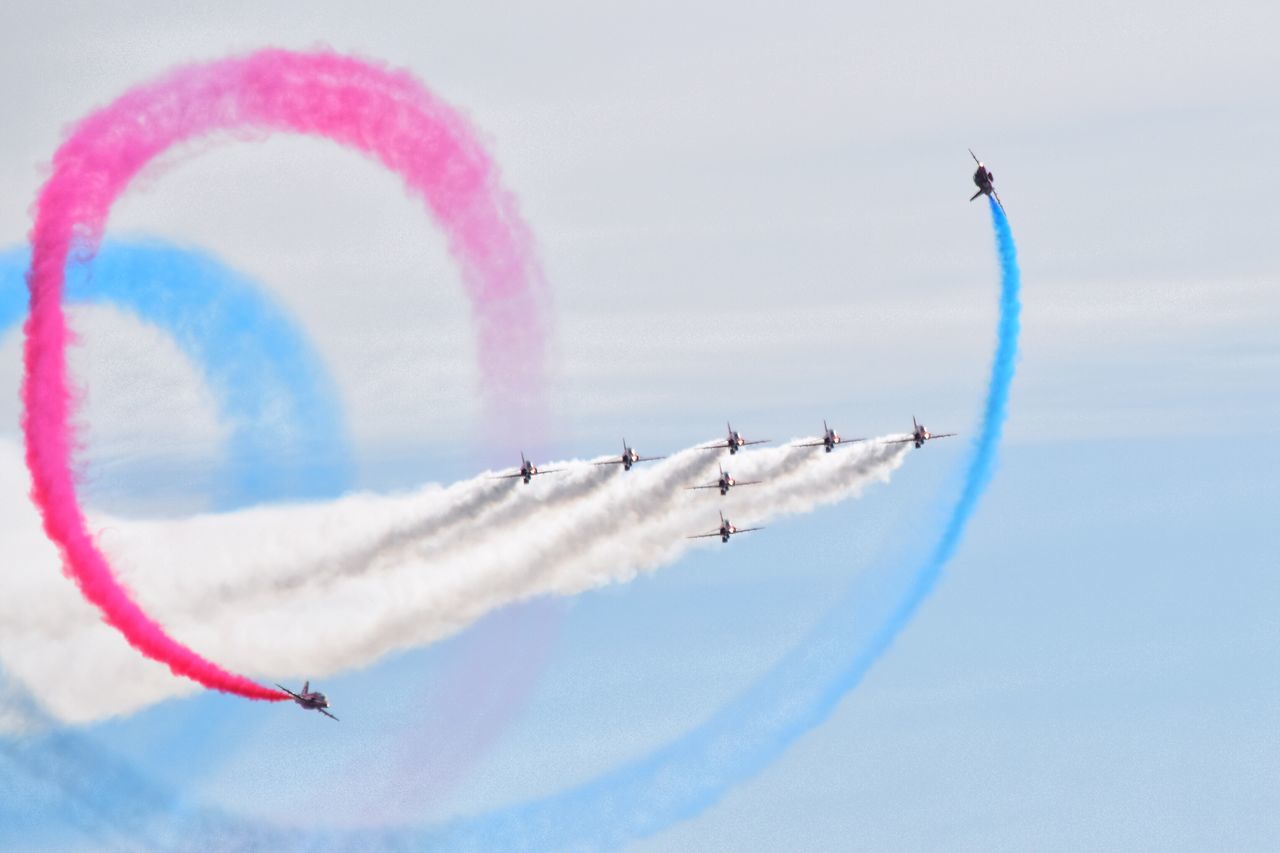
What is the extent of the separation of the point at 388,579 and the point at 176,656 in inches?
590

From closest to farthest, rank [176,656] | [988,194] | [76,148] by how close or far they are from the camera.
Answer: [76,148] → [176,656] → [988,194]

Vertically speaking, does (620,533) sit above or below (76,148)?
below

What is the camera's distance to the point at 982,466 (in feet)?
486

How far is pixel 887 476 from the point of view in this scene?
15200 centimetres

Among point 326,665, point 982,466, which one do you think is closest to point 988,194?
point 982,466

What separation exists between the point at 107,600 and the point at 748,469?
99.2 ft

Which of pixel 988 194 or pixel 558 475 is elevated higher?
Result: pixel 988 194

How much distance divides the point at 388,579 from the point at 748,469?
1524cm

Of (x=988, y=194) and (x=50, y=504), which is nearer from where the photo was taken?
(x=50, y=504)

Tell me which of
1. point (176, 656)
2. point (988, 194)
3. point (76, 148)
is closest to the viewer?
point (76, 148)

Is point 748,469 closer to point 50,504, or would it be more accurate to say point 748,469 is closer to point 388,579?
point 388,579

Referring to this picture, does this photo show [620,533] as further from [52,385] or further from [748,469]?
[52,385]

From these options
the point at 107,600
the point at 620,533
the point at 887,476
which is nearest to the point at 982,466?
the point at 887,476

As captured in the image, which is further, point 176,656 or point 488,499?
point 488,499
